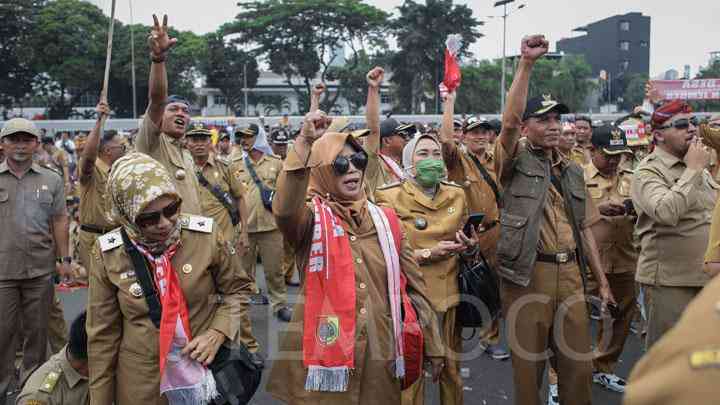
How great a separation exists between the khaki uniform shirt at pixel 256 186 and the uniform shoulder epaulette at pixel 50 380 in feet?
15.4

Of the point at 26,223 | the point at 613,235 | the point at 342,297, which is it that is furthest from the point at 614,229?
the point at 26,223

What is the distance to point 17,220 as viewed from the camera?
5.06 m

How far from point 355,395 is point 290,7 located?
61537mm

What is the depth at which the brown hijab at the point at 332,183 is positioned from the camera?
311 cm

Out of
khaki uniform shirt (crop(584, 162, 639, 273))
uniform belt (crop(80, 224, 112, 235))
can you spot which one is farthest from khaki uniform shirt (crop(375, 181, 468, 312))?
uniform belt (crop(80, 224, 112, 235))

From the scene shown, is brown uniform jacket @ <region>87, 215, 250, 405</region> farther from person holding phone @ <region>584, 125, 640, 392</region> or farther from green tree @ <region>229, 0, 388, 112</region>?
green tree @ <region>229, 0, 388, 112</region>

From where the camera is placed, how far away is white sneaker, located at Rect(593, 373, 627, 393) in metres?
5.38

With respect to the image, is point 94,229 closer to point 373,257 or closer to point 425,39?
point 373,257

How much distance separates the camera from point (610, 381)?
5.44 m

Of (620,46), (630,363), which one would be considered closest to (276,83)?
(620,46)

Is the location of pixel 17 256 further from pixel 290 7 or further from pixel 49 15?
pixel 290 7

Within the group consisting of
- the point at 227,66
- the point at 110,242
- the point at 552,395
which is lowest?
the point at 552,395

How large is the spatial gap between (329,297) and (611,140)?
3.91 metres

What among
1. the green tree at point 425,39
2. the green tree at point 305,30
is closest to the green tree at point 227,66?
the green tree at point 305,30
